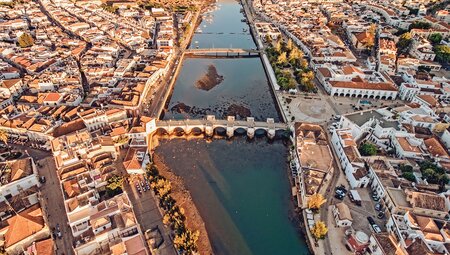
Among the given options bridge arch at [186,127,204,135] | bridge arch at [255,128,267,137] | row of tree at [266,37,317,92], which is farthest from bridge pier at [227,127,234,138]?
row of tree at [266,37,317,92]

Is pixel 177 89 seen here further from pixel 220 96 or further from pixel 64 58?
pixel 64 58

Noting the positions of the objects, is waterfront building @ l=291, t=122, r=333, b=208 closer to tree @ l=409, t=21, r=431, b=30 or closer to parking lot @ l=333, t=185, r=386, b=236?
parking lot @ l=333, t=185, r=386, b=236

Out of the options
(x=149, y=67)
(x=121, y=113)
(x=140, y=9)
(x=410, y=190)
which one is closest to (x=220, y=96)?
(x=149, y=67)

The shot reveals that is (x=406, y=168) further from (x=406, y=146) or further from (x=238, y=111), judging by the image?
(x=238, y=111)

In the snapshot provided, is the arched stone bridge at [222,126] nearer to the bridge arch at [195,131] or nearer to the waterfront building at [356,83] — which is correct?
the bridge arch at [195,131]

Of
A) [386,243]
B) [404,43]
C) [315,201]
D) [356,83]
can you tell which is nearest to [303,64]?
[356,83]

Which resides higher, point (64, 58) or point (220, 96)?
point (64, 58)
